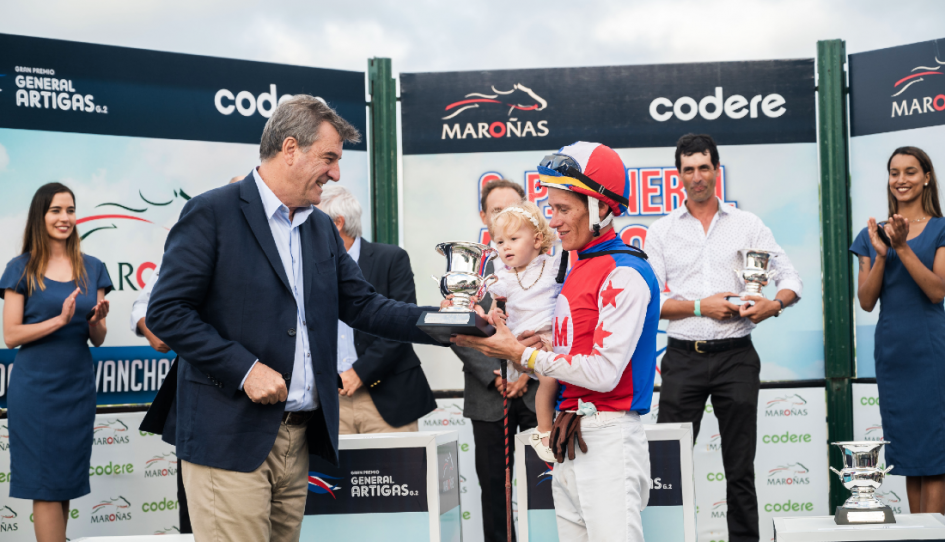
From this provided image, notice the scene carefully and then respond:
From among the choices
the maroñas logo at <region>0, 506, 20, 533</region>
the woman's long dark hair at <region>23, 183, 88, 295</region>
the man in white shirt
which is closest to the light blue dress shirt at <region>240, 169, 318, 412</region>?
the man in white shirt

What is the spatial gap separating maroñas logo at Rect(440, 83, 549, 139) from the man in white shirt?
1.54 m

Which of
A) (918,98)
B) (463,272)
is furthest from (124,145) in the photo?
(918,98)

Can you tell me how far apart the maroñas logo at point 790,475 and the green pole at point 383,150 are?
3.16m

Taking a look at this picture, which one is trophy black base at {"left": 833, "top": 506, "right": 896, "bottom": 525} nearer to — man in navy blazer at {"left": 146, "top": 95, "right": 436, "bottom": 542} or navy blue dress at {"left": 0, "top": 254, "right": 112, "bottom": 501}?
man in navy blazer at {"left": 146, "top": 95, "right": 436, "bottom": 542}

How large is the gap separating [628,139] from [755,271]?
1915mm

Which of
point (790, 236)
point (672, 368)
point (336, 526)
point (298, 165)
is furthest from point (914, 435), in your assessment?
point (298, 165)

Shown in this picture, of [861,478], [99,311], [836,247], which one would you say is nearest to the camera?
[861,478]

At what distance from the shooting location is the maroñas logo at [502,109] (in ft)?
19.6

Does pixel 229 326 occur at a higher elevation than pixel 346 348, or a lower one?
higher

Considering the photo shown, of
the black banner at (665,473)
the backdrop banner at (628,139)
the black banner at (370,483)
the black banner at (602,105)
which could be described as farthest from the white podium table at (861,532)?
the black banner at (602,105)

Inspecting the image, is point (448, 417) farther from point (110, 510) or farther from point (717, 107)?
point (717, 107)

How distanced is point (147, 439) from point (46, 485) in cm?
96

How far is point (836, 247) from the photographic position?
5.80m

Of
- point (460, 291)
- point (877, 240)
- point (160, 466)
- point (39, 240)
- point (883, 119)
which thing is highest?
point (883, 119)
